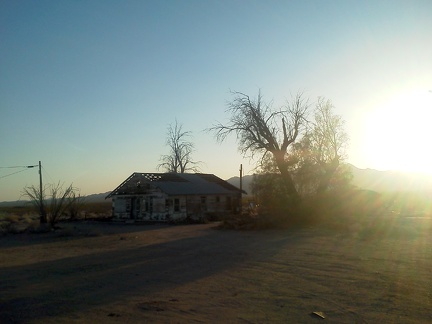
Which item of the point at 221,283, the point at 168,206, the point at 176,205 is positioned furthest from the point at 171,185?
the point at 221,283

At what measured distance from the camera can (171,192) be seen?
43219mm

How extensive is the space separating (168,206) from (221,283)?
3115cm

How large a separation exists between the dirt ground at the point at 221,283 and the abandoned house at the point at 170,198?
20580mm

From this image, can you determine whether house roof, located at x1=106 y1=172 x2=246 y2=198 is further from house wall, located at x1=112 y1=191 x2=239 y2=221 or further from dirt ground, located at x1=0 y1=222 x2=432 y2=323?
dirt ground, located at x1=0 y1=222 x2=432 y2=323

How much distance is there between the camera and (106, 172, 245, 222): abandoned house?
4372cm

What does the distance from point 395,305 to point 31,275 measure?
10885mm

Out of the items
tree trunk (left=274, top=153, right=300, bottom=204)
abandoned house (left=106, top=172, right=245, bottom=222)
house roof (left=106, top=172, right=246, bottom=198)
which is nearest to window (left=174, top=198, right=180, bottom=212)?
abandoned house (left=106, top=172, right=245, bottom=222)

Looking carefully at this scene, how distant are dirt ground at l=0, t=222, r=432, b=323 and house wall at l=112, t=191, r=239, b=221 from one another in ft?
67.0

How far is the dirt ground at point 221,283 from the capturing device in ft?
30.9

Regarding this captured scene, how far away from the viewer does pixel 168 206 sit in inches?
1713

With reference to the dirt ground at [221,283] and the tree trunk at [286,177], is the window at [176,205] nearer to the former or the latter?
the tree trunk at [286,177]

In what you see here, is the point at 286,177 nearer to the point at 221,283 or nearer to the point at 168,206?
the point at 168,206

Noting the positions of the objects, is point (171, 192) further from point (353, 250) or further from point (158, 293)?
point (158, 293)

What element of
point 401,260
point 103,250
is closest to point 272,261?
point 401,260
